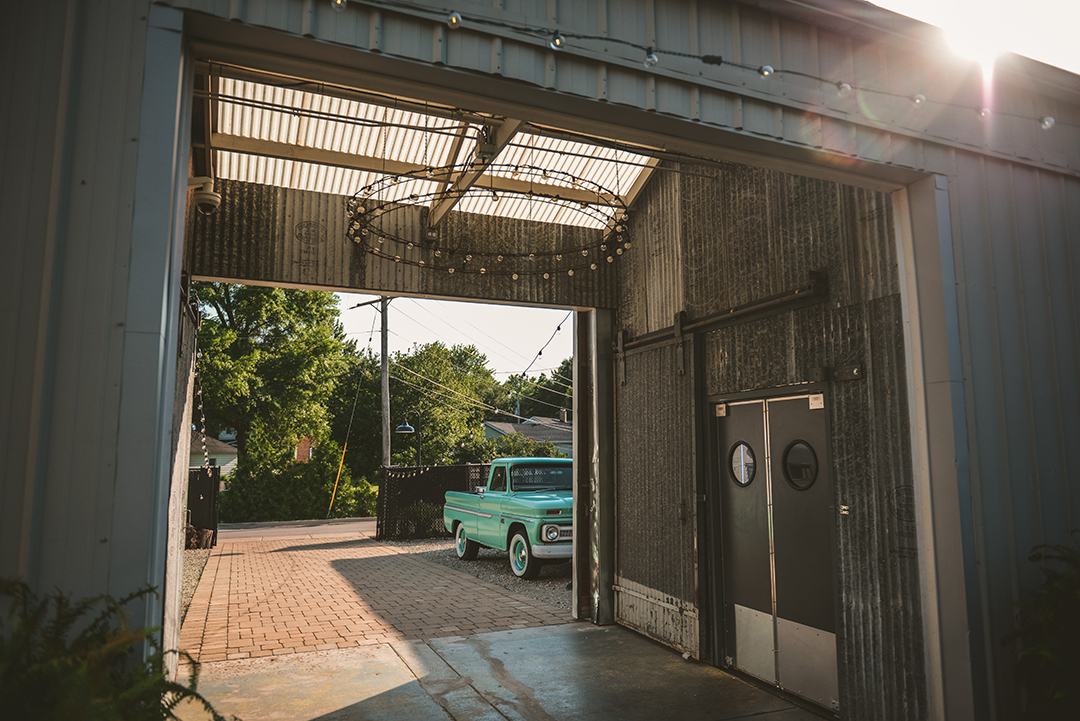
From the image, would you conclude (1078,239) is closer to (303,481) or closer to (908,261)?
(908,261)

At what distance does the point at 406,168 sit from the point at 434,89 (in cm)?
387

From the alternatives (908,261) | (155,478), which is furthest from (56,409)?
(908,261)

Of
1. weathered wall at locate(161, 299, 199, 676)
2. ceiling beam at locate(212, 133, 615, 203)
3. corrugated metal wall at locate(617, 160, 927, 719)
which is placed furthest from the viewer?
ceiling beam at locate(212, 133, 615, 203)

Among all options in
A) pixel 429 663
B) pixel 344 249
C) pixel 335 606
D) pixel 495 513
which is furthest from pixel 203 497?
pixel 429 663

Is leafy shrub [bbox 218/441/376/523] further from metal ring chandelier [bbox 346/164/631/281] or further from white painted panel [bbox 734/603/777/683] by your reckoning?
white painted panel [bbox 734/603/777/683]

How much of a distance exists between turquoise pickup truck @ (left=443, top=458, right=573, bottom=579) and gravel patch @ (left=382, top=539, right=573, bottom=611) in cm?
26

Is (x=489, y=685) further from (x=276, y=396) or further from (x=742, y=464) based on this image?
(x=276, y=396)

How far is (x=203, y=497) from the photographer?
1416 centimetres

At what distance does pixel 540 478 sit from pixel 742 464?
5715 millimetres

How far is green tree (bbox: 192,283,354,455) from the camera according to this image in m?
23.3

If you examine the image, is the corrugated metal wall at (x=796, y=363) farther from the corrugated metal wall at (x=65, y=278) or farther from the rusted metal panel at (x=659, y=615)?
the corrugated metal wall at (x=65, y=278)

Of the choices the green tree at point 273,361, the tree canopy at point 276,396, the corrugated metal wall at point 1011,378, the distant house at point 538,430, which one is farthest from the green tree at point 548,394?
the corrugated metal wall at point 1011,378

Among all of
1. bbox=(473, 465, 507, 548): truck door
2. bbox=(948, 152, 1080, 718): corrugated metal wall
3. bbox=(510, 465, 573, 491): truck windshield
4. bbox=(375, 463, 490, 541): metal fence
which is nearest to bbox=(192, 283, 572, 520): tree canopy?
bbox=(375, 463, 490, 541): metal fence

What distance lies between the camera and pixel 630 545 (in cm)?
723
